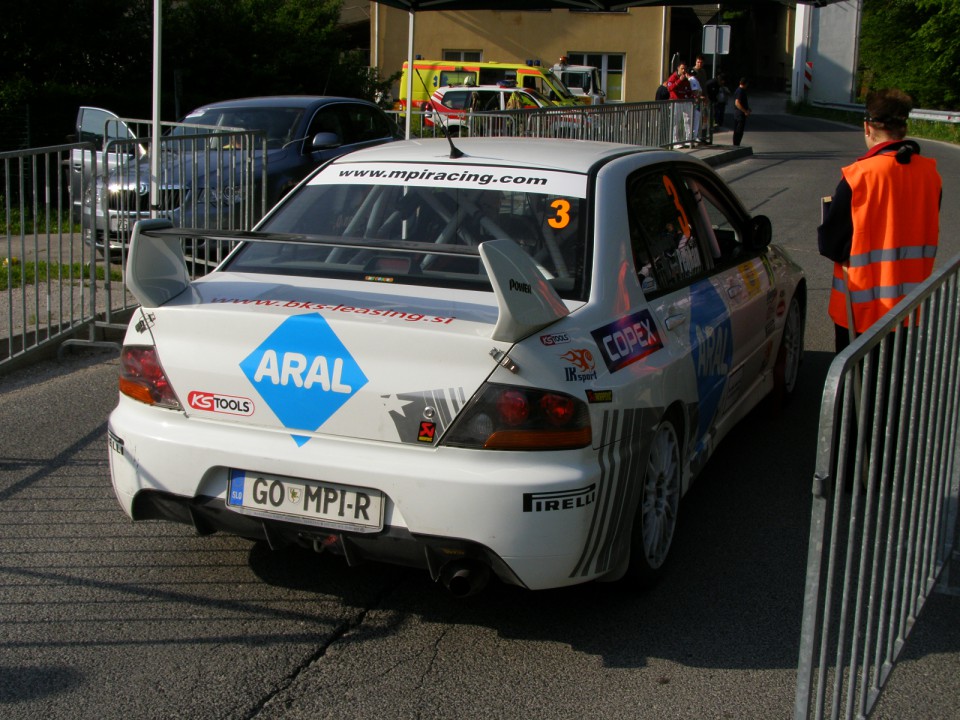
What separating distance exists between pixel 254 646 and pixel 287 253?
1.59m

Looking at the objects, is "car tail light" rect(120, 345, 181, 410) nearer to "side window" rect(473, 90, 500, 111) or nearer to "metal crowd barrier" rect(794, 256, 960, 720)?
"metal crowd barrier" rect(794, 256, 960, 720)

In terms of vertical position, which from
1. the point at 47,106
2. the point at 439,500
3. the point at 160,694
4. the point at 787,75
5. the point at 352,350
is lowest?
the point at 160,694

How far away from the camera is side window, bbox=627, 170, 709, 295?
14.8ft

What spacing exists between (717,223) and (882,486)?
2.64m

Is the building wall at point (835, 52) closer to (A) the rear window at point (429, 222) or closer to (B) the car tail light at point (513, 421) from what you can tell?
(A) the rear window at point (429, 222)

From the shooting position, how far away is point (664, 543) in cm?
433

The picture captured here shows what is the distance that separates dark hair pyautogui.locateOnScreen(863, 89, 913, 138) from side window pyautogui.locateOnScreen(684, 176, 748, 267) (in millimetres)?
804

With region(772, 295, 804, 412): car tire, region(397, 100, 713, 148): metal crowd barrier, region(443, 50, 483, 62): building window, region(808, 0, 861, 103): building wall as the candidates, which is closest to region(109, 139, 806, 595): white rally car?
region(772, 295, 804, 412): car tire

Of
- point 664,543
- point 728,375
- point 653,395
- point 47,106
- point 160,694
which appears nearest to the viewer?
point 160,694

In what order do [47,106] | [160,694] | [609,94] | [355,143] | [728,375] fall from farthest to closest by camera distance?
[609,94], [47,106], [355,143], [728,375], [160,694]

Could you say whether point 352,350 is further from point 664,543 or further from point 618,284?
point 664,543

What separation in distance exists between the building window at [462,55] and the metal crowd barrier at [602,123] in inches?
730

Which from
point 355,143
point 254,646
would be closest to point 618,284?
point 254,646

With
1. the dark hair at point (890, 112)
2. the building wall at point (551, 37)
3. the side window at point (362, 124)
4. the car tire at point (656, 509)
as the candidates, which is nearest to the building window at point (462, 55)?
the building wall at point (551, 37)
